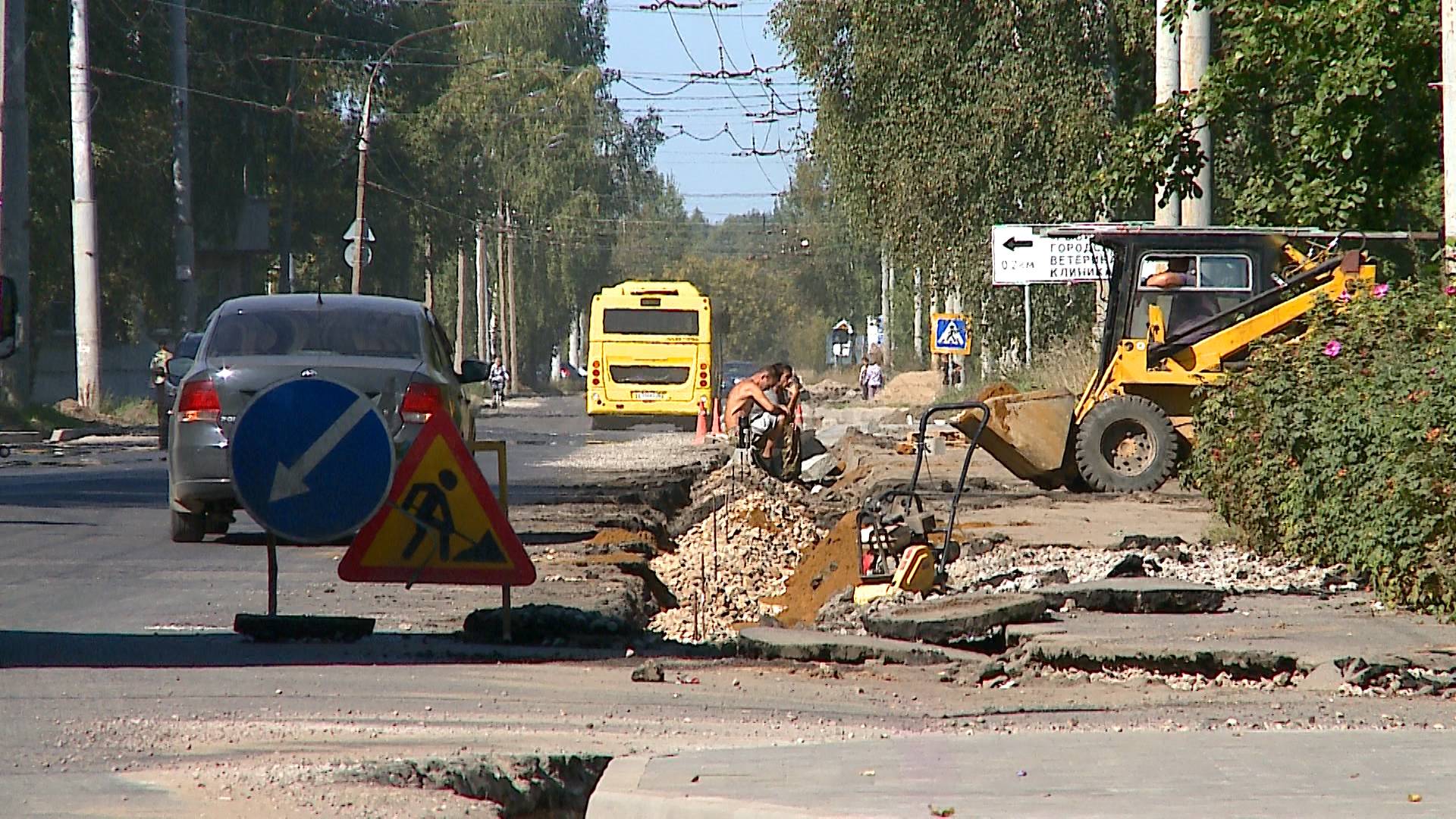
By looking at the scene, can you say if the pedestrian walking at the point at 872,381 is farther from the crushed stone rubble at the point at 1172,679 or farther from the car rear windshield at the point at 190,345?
the crushed stone rubble at the point at 1172,679

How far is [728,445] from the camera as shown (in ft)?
115

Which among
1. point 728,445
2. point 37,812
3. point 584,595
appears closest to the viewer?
point 37,812

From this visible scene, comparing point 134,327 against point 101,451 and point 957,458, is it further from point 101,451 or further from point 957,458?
point 957,458

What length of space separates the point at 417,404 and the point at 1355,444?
20.1ft

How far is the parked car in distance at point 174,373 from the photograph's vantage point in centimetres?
1461

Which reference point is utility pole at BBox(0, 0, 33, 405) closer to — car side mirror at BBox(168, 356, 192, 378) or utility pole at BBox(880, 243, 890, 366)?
car side mirror at BBox(168, 356, 192, 378)

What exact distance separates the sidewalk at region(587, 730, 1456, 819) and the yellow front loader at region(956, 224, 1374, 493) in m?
13.8

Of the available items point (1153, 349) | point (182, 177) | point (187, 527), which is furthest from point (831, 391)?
point (187, 527)

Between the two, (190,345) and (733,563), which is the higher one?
(190,345)

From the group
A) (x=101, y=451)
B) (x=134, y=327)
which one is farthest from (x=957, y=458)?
(x=134, y=327)

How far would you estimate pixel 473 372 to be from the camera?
14.4 metres

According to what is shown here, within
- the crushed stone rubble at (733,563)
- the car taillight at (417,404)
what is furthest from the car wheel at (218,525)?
the crushed stone rubble at (733,563)

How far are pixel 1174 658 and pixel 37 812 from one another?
4996mm

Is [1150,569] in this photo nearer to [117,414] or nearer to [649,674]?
[649,674]
